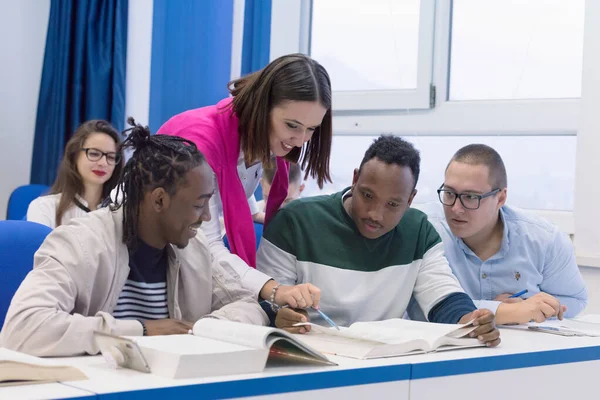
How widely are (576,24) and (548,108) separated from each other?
Answer: 0.37 meters

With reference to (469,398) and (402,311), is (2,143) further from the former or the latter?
(469,398)

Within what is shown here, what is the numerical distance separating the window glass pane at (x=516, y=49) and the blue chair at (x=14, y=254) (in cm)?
238

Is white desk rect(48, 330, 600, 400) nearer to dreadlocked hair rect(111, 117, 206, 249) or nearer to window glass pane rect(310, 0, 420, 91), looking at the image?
dreadlocked hair rect(111, 117, 206, 249)

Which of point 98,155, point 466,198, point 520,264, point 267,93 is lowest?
point 520,264

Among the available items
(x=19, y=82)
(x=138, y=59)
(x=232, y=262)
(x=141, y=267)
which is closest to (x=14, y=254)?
(x=141, y=267)

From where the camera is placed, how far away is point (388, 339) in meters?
1.45

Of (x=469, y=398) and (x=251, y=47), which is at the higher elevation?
(x=251, y=47)

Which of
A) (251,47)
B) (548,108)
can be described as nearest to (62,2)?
(251,47)

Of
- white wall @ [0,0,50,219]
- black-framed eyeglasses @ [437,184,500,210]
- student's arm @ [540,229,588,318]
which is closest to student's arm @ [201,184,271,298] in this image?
black-framed eyeglasses @ [437,184,500,210]

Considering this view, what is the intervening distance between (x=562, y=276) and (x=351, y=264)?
71 cm

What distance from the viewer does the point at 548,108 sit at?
3393 mm

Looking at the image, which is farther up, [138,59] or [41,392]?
[138,59]

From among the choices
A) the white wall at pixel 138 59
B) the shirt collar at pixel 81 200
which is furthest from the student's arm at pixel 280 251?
the white wall at pixel 138 59

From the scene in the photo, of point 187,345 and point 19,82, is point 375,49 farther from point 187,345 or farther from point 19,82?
point 187,345
